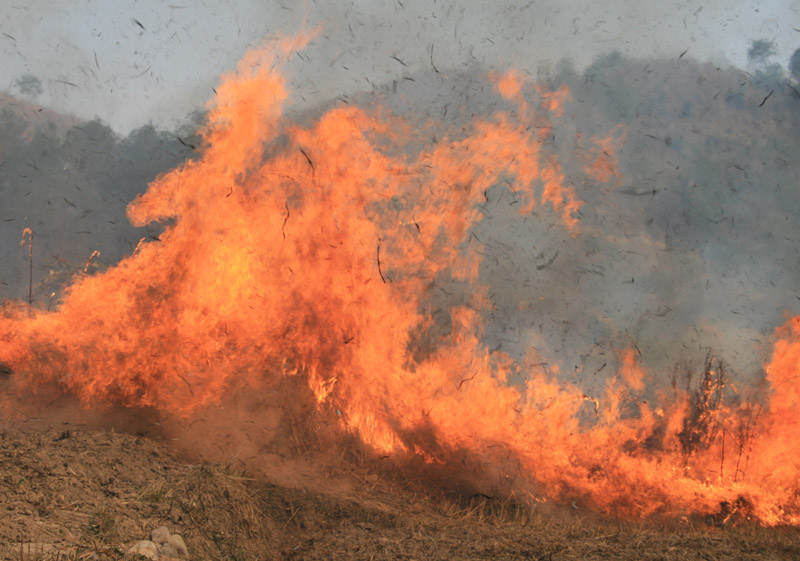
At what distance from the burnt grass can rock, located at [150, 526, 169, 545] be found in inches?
1.9

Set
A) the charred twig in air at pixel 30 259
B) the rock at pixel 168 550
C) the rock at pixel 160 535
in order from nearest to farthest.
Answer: the rock at pixel 168 550 → the rock at pixel 160 535 → the charred twig in air at pixel 30 259

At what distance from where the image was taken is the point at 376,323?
646 centimetres

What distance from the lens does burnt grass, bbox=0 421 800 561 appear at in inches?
177

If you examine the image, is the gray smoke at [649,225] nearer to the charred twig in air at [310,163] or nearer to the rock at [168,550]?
the charred twig in air at [310,163]

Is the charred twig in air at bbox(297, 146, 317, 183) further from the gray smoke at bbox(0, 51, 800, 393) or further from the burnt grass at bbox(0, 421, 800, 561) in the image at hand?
the burnt grass at bbox(0, 421, 800, 561)

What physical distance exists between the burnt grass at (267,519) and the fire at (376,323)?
Result: 0.38 metres

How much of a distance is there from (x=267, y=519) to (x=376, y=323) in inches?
75.6

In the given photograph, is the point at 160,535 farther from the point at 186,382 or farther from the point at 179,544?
the point at 186,382

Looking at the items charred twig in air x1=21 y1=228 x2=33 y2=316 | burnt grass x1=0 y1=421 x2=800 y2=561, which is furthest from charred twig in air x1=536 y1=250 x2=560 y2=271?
charred twig in air x1=21 y1=228 x2=33 y2=316

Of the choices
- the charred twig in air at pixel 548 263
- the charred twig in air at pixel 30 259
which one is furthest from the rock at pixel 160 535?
the charred twig in air at pixel 548 263

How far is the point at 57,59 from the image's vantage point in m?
6.65

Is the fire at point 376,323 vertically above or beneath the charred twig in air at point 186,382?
above

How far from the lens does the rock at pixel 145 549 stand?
4.23m

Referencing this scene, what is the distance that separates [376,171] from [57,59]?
10.5 feet
